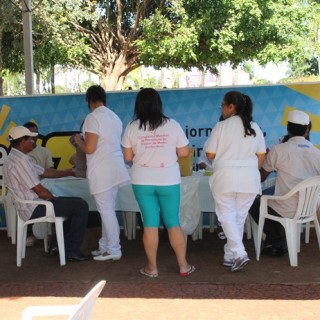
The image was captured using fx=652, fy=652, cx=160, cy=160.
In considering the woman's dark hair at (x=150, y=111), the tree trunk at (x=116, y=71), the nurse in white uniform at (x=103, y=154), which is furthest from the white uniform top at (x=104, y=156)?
the tree trunk at (x=116, y=71)

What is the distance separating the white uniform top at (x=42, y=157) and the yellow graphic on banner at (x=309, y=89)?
2.84 meters

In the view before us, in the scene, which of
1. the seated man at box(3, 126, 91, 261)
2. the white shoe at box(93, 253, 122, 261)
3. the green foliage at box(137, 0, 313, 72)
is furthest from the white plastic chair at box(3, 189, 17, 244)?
the green foliage at box(137, 0, 313, 72)

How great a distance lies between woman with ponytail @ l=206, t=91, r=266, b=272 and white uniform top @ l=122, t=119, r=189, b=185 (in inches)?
13.8

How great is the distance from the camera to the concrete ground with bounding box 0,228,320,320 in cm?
458

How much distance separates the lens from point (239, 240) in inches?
217

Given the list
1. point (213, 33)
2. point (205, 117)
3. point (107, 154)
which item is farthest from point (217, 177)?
point (213, 33)

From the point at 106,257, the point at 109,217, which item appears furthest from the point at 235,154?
the point at 106,257

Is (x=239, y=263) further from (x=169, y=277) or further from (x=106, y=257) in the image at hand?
(x=106, y=257)

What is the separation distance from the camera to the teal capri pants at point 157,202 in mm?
5238

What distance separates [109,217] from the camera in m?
6.00

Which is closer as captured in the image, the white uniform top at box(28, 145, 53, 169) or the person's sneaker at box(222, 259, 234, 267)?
the person's sneaker at box(222, 259, 234, 267)

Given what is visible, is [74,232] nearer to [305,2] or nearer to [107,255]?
[107,255]

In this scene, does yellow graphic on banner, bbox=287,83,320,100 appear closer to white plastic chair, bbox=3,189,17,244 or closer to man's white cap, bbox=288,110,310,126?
man's white cap, bbox=288,110,310,126

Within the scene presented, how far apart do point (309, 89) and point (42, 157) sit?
3085mm
